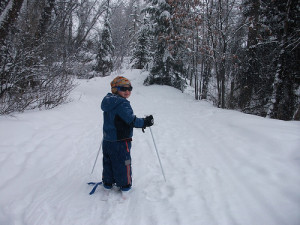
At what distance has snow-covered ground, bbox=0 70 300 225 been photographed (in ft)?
8.09

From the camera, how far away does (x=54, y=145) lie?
4.60 meters

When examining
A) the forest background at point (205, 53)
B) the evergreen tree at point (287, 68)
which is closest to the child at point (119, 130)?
the forest background at point (205, 53)

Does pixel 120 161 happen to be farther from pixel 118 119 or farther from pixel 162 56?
pixel 162 56

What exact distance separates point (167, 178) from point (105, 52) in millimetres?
24875

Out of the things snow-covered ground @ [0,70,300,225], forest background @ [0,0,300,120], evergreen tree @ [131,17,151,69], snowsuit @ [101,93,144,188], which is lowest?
snow-covered ground @ [0,70,300,225]

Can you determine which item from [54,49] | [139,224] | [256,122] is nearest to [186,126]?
[256,122]

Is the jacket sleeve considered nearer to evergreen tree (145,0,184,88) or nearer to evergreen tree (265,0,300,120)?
evergreen tree (265,0,300,120)

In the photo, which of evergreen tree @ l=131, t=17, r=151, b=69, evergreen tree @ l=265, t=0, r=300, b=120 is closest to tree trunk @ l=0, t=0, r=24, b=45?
evergreen tree @ l=265, t=0, r=300, b=120

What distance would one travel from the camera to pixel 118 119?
2941mm

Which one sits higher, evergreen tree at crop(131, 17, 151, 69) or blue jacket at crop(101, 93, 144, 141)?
evergreen tree at crop(131, 17, 151, 69)

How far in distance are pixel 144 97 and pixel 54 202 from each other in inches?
430

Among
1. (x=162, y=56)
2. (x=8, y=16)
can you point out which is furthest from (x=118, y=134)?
(x=162, y=56)

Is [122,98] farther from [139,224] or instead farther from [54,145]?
[54,145]

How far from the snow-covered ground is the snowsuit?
0.40 m
